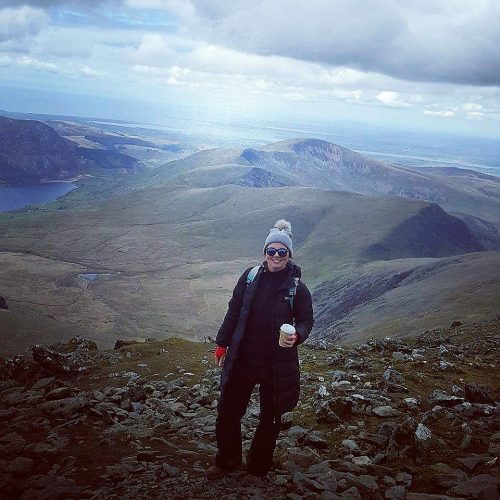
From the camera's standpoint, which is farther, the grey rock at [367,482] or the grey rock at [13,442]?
the grey rock at [13,442]

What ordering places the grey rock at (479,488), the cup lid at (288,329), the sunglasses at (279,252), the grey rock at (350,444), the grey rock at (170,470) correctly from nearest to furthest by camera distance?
the grey rock at (479,488)
the cup lid at (288,329)
the sunglasses at (279,252)
the grey rock at (170,470)
the grey rock at (350,444)

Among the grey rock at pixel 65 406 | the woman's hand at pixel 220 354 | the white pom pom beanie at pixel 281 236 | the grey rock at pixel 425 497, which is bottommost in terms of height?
the grey rock at pixel 65 406

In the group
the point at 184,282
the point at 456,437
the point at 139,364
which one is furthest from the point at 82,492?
the point at 184,282

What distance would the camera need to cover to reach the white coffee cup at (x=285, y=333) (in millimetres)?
8023

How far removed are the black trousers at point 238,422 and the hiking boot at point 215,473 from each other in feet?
0.24

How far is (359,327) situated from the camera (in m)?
76.5

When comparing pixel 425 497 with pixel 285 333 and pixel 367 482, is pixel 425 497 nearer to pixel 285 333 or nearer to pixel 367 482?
pixel 367 482

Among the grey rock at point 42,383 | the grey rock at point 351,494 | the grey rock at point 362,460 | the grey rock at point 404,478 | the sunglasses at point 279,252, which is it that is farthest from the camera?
the grey rock at point 42,383

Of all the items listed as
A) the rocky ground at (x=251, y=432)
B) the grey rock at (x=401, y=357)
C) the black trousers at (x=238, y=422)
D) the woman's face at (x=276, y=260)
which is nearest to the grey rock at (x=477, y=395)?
the rocky ground at (x=251, y=432)

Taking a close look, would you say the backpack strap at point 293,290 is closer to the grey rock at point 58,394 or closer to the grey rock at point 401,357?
the grey rock at point 58,394

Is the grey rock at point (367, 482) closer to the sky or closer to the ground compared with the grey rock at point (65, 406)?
closer to the sky

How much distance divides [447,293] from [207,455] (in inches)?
3116

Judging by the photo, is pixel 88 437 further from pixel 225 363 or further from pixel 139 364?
pixel 139 364

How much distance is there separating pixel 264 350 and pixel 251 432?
14.9ft
